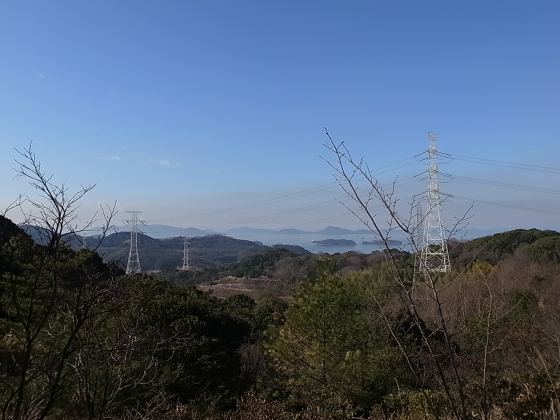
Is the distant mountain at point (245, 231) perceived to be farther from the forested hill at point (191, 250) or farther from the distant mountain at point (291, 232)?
the forested hill at point (191, 250)

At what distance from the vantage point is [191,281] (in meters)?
45.6

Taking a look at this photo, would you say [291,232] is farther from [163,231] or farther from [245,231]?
[163,231]

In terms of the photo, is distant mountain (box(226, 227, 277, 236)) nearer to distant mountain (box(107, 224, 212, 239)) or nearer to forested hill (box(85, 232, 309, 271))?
distant mountain (box(107, 224, 212, 239))

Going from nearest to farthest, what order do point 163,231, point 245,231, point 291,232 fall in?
1. point 163,231
2. point 291,232
3. point 245,231

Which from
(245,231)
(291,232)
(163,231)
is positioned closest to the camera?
(163,231)

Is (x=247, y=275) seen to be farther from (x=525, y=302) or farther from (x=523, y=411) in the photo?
(x=523, y=411)

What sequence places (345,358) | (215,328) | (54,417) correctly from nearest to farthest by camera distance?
(54,417) → (345,358) → (215,328)

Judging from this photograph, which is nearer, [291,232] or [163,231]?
[163,231]

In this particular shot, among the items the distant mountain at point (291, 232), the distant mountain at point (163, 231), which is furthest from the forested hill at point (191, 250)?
the distant mountain at point (291, 232)

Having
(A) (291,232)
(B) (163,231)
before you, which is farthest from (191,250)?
(A) (291,232)

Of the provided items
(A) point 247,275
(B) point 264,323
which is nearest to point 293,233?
(A) point 247,275

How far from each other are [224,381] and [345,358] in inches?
133

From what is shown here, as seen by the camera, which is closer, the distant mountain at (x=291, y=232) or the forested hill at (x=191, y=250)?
the forested hill at (x=191, y=250)

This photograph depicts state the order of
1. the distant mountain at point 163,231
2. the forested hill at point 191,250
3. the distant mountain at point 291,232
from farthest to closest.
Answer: the distant mountain at point 291,232 < the forested hill at point 191,250 < the distant mountain at point 163,231
